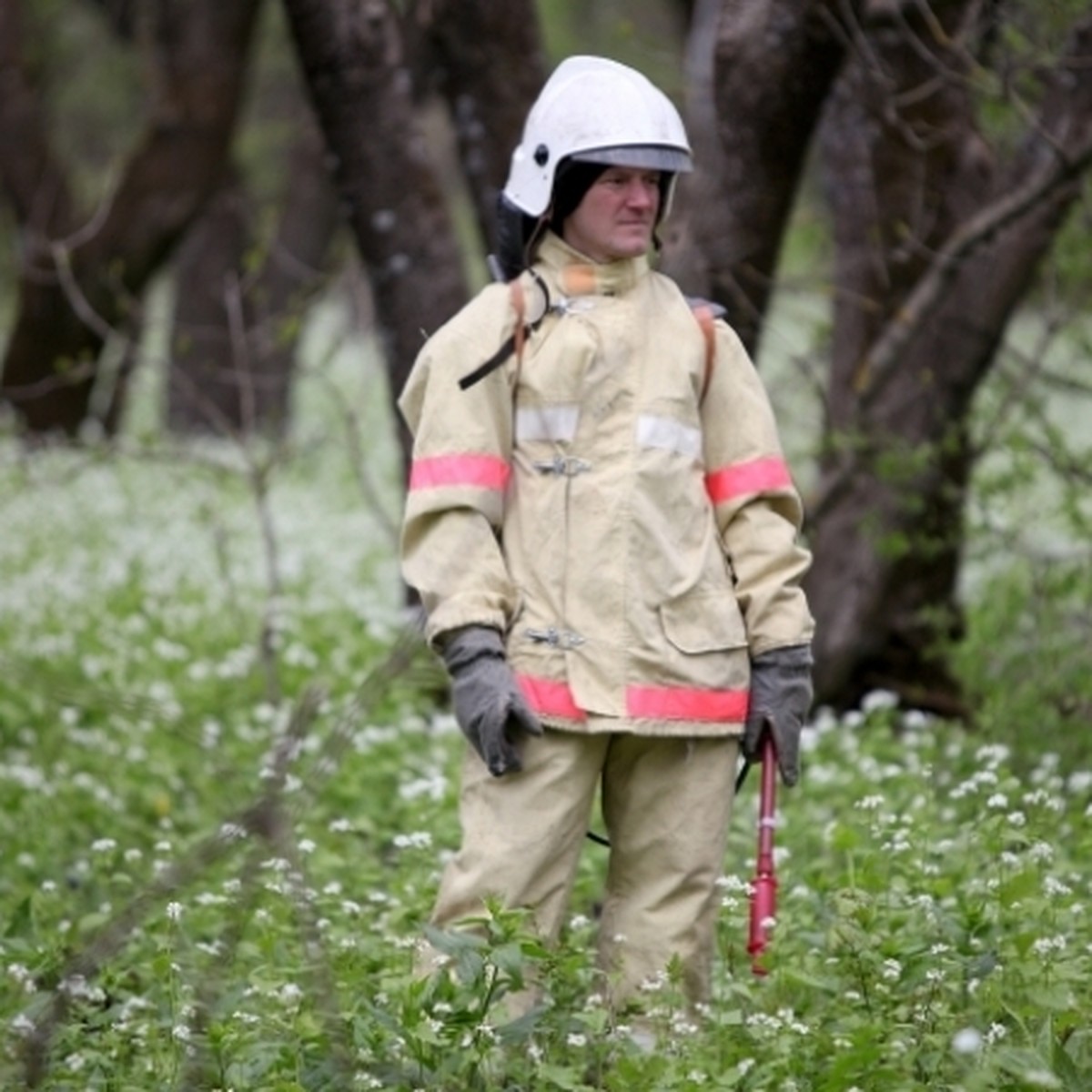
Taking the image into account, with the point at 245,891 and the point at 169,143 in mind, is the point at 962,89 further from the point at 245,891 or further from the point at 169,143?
the point at 169,143

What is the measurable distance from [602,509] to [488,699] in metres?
0.43

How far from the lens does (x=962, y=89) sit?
745cm

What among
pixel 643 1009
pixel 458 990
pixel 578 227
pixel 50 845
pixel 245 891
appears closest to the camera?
pixel 245 891

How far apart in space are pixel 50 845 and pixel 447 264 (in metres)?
2.44

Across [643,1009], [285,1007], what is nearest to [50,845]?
[285,1007]

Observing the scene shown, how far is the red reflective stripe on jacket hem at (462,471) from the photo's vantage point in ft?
13.2

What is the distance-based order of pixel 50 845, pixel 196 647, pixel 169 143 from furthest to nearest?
pixel 169 143 → pixel 196 647 → pixel 50 845

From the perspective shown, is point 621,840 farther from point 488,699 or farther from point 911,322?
point 911,322

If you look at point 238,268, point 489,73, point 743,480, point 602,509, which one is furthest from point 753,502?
point 238,268

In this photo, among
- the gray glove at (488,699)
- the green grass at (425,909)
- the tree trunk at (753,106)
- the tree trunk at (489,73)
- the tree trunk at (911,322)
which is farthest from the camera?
the tree trunk at (489,73)

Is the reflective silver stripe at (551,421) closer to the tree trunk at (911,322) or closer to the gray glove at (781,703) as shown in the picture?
the gray glove at (781,703)

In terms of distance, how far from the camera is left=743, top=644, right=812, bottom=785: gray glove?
412cm

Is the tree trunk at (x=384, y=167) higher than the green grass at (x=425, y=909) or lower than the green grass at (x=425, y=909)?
higher

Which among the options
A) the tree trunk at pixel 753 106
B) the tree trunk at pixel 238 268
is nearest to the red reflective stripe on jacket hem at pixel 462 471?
the tree trunk at pixel 753 106
